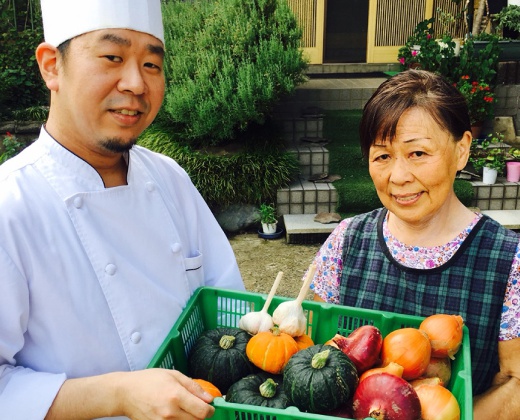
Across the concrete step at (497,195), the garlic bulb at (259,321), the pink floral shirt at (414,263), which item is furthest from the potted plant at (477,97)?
the garlic bulb at (259,321)

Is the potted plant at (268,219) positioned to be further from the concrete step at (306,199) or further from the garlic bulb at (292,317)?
the garlic bulb at (292,317)

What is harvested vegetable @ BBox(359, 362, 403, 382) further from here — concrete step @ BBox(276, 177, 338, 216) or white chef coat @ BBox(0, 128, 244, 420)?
concrete step @ BBox(276, 177, 338, 216)

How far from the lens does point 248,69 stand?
603 cm

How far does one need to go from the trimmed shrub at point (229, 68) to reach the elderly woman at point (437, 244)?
440 centimetres

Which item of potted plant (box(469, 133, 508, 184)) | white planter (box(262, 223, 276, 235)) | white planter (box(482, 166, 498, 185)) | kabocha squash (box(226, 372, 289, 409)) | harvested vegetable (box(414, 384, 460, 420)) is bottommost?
white planter (box(262, 223, 276, 235))

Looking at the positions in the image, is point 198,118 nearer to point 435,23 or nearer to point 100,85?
point 100,85

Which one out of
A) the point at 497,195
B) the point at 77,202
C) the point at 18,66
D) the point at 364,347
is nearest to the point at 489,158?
the point at 497,195

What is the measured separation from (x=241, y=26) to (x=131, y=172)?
5202mm

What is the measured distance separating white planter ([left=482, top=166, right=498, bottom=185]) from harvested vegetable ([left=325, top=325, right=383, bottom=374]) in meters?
5.55

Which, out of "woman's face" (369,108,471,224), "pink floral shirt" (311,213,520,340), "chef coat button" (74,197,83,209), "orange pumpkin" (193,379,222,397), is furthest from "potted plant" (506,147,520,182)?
"chef coat button" (74,197,83,209)

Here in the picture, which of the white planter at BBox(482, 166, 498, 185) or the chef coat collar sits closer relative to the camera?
the chef coat collar

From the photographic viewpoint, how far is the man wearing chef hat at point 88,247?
1286 mm

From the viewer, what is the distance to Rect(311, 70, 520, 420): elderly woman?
167 centimetres

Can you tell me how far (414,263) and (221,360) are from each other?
2.59 feet
